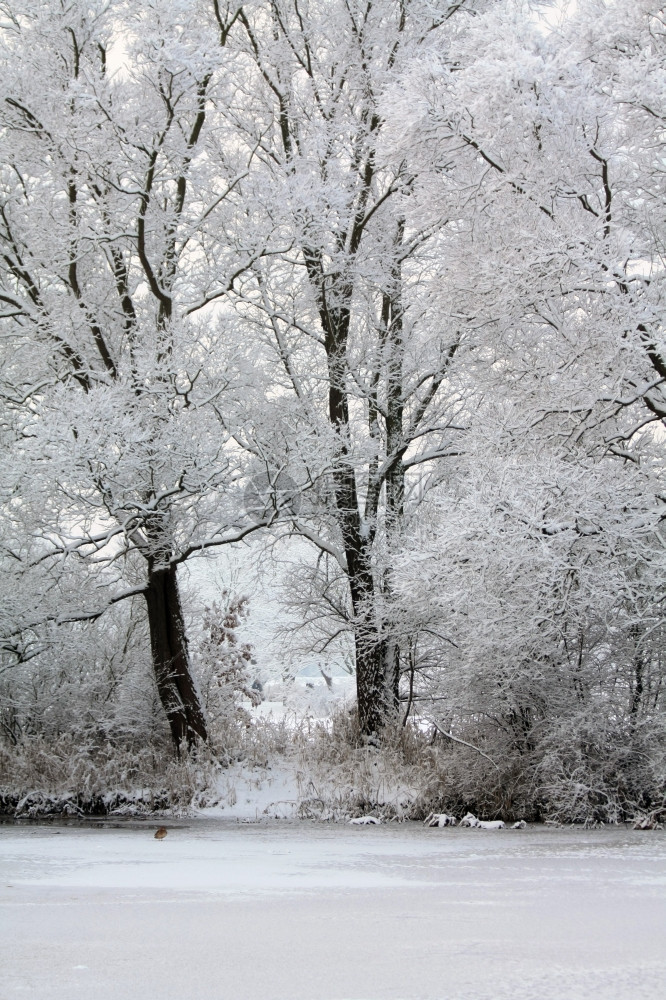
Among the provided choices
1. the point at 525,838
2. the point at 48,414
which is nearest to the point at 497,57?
the point at 48,414

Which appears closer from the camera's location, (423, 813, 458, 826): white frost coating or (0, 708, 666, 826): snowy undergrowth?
(0, 708, 666, 826): snowy undergrowth

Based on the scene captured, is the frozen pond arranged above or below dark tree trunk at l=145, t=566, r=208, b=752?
below

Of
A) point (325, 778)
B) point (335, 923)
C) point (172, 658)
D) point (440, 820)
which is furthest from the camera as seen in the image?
point (172, 658)

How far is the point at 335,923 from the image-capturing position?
199 inches

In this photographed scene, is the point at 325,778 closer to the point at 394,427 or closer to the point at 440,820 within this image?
the point at 440,820

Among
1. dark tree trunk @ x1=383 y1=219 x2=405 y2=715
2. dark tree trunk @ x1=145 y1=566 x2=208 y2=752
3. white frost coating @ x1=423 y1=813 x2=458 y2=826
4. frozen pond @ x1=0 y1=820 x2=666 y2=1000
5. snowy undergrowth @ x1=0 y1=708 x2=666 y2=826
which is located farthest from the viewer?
dark tree trunk @ x1=383 y1=219 x2=405 y2=715

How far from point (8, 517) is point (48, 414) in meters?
2.17

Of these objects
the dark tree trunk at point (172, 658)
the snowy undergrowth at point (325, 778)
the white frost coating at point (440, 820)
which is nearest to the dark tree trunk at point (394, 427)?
the snowy undergrowth at point (325, 778)

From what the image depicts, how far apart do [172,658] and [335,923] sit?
30.5 ft

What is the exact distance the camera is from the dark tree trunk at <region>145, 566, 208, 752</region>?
554 inches

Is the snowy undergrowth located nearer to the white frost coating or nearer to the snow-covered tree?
the white frost coating

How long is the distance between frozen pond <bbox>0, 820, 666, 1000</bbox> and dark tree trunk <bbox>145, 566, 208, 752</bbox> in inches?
208

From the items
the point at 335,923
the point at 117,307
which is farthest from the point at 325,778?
the point at 335,923

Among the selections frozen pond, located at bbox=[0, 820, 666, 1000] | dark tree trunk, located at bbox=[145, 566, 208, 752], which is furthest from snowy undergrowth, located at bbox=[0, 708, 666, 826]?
frozen pond, located at bbox=[0, 820, 666, 1000]
